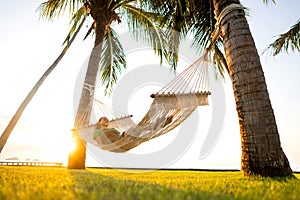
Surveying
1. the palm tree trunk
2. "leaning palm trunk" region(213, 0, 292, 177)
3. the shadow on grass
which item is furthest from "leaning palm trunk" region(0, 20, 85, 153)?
the shadow on grass

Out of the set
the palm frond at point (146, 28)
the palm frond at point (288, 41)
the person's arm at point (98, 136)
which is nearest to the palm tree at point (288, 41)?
the palm frond at point (288, 41)

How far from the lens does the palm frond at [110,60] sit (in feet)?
24.3

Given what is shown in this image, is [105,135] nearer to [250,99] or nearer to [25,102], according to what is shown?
[25,102]

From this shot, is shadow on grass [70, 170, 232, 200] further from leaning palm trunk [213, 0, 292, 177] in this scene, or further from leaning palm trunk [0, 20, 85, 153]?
leaning palm trunk [0, 20, 85, 153]

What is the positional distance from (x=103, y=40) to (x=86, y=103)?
1862mm

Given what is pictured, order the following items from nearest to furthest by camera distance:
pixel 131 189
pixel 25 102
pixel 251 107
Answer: pixel 131 189 < pixel 251 107 < pixel 25 102

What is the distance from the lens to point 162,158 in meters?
5.26

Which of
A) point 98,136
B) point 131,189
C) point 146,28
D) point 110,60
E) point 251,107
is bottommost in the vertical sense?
point 131,189

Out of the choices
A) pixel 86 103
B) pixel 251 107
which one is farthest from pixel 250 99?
pixel 86 103

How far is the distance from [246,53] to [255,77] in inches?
11.6

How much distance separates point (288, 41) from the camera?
555cm

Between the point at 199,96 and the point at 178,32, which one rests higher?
the point at 178,32

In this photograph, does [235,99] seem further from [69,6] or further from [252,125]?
[69,6]

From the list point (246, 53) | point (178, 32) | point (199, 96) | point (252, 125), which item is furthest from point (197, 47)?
point (252, 125)
